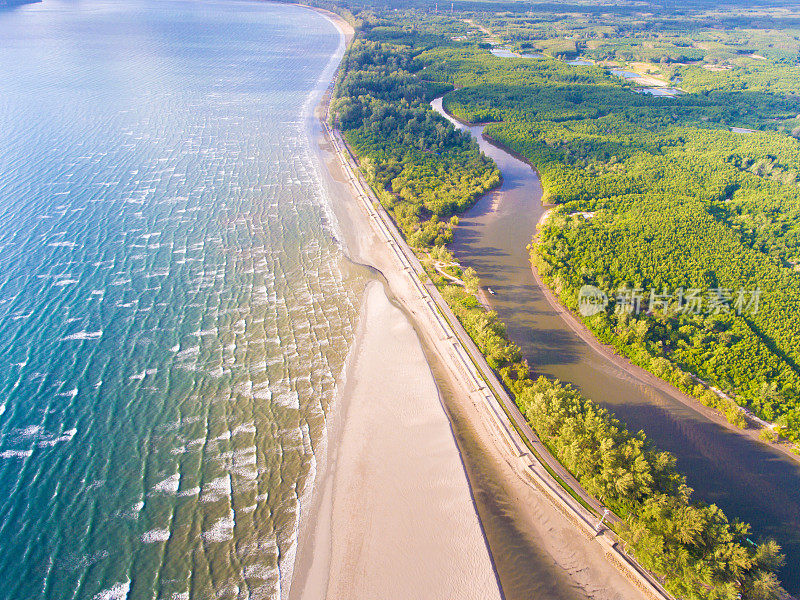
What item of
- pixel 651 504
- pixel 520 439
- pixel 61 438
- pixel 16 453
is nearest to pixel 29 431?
pixel 16 453

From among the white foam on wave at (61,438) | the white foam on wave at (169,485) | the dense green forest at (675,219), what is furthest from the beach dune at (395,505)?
the dense green forest at (675,219)

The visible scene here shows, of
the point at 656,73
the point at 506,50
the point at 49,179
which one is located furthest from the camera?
the point at 506,50

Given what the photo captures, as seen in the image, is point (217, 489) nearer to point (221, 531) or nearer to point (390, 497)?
point (221, 531)

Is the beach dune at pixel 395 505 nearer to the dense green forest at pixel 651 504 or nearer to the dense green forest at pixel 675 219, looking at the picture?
the dense green forest at pixel 651 504

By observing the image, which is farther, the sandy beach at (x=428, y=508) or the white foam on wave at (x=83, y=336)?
the white foam on wave at (x=83, y=336)

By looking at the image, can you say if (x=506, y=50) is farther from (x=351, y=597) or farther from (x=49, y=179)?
(x=351, y=597)

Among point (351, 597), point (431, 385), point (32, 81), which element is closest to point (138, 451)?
point (351, 597)
